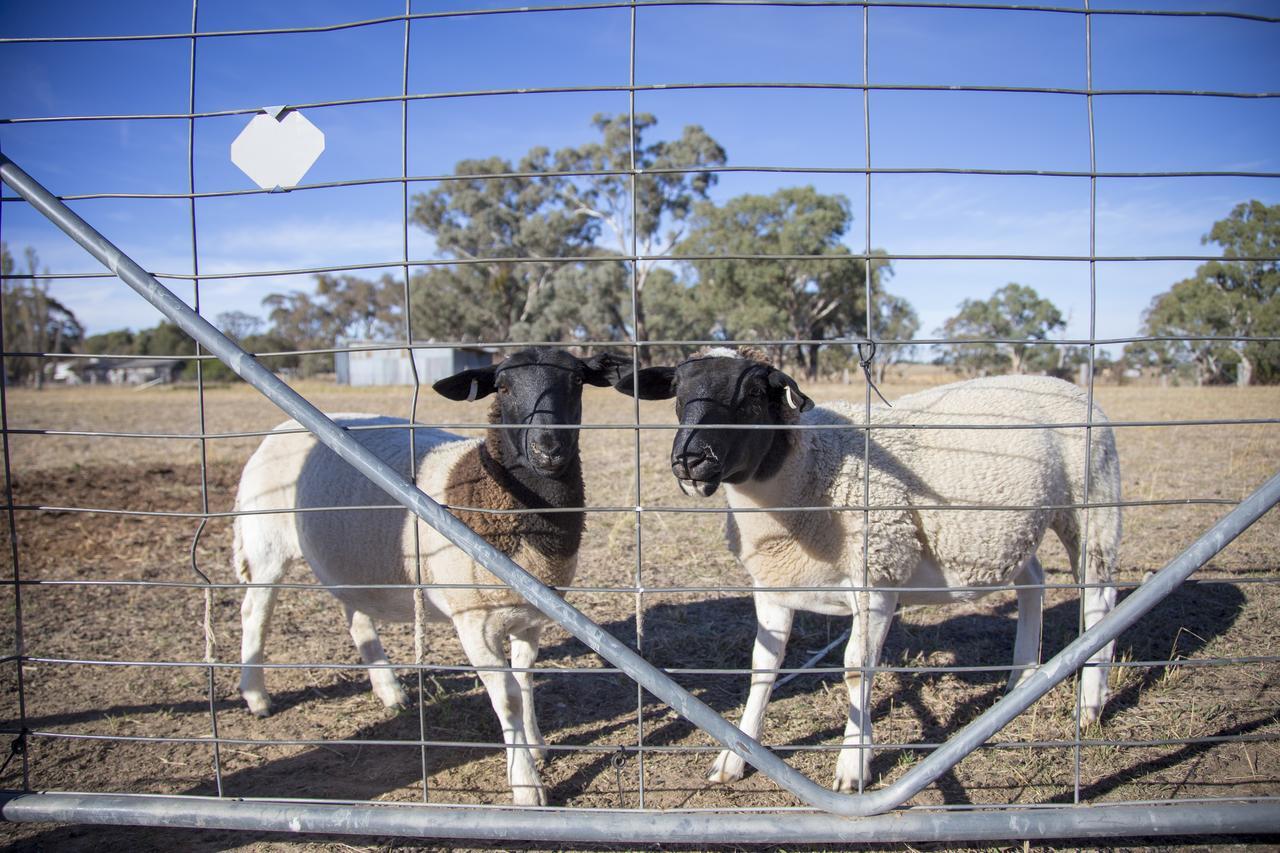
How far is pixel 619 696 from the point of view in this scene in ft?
14.5

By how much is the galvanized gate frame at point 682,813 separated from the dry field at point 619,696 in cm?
28

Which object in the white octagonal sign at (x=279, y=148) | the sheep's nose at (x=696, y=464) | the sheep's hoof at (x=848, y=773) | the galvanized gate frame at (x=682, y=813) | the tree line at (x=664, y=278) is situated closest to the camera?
the galvanized gate frame at (x=682, y=813)

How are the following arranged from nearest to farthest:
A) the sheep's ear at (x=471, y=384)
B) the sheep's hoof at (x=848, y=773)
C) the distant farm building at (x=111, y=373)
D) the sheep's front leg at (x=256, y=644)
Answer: the sheep's hoof at (x=848, y=773) → the sheep's ear at (x=471, y=384) → the sheep's front leg at (x=256, y=644) → the distant farm building at (x=111, y=373)

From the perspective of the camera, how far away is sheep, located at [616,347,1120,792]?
3.39 m

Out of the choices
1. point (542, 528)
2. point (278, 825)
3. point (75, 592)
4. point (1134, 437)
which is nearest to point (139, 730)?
point (278, 825)

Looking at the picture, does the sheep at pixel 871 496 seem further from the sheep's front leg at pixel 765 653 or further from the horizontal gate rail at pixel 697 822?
the horizontal gate rail at pixel 697 822

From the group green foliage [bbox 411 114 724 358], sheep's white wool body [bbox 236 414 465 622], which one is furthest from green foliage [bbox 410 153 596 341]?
sheep's white wool body [bbox 236 414 465 622]

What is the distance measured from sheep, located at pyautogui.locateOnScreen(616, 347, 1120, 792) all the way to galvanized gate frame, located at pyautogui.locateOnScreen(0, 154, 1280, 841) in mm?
827

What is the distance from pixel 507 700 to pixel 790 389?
1.92 metres

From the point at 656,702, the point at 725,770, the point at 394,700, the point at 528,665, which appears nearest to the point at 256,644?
the point at 394,700

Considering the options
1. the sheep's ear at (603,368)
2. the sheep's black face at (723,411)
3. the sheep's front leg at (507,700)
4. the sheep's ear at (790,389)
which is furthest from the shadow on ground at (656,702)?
the sheep's ear at (603,368)

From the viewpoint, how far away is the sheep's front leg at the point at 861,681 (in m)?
3.34

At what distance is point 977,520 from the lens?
390 cm

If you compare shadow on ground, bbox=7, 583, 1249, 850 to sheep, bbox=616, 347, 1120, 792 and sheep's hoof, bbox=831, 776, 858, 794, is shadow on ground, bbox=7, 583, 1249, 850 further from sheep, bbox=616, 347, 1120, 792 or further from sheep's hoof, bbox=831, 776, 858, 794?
sheep, bbox=616, 347, 1120, 792
